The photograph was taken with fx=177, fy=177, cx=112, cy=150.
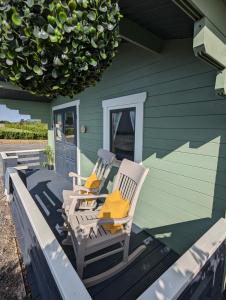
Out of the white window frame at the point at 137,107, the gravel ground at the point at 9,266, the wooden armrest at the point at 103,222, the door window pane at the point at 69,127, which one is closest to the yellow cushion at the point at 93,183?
the white window frame at the point at 137,107

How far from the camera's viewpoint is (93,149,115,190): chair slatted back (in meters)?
2.58

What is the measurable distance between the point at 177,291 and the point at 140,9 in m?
1.80

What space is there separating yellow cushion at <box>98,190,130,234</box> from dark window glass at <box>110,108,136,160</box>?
84 centimetres

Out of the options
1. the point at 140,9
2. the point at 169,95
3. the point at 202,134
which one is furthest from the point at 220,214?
the point at 140,9

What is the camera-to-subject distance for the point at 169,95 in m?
2.04

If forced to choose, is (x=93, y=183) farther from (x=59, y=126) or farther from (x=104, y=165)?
(x=59, y=126)

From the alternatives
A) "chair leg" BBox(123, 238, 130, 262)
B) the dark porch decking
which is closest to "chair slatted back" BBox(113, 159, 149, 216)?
"chair leg" BBox(123, 238, 130, 262)

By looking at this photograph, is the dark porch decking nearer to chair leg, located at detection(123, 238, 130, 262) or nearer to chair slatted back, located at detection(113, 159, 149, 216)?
chair leg, located at detection(123, 238, 130, 262)

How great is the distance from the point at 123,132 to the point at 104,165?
60 cm

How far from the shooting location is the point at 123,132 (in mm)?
2789

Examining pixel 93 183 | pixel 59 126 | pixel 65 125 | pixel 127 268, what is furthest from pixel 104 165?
pixel 59 126

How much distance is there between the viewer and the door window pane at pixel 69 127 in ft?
14.0

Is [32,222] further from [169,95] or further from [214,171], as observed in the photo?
[169,95]

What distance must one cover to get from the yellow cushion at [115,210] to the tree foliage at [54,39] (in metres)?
1.37
